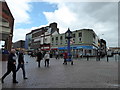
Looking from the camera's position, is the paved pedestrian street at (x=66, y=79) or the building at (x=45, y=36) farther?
the building at (x=45, y=36)

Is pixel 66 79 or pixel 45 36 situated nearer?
pixel 66 79

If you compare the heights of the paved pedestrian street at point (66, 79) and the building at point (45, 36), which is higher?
the building at point (45, 36)

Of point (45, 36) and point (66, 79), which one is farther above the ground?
point (45, 36)

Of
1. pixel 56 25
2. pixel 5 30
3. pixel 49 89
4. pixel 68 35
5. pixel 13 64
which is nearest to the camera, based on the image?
pixel 49 89

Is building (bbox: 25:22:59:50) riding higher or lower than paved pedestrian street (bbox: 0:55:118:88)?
higher

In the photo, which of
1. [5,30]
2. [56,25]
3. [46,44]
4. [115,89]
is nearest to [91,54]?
[46,44]

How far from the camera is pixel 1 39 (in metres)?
23.3

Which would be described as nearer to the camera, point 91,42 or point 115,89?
point 115,89

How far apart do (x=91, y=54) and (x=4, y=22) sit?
33633 millimetres

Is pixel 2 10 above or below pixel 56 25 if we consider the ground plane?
below

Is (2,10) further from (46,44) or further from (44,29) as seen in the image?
(44,29)

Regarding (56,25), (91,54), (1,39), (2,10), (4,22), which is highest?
(56,25)

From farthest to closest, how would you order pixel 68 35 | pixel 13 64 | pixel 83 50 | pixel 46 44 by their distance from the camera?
1. pixel 46 44
2. pixel 83 50
3. pixel 68 35
4. pixel 13 64

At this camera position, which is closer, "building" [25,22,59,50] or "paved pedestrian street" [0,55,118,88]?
"paved pedestrian street" [0,55,118,88]
